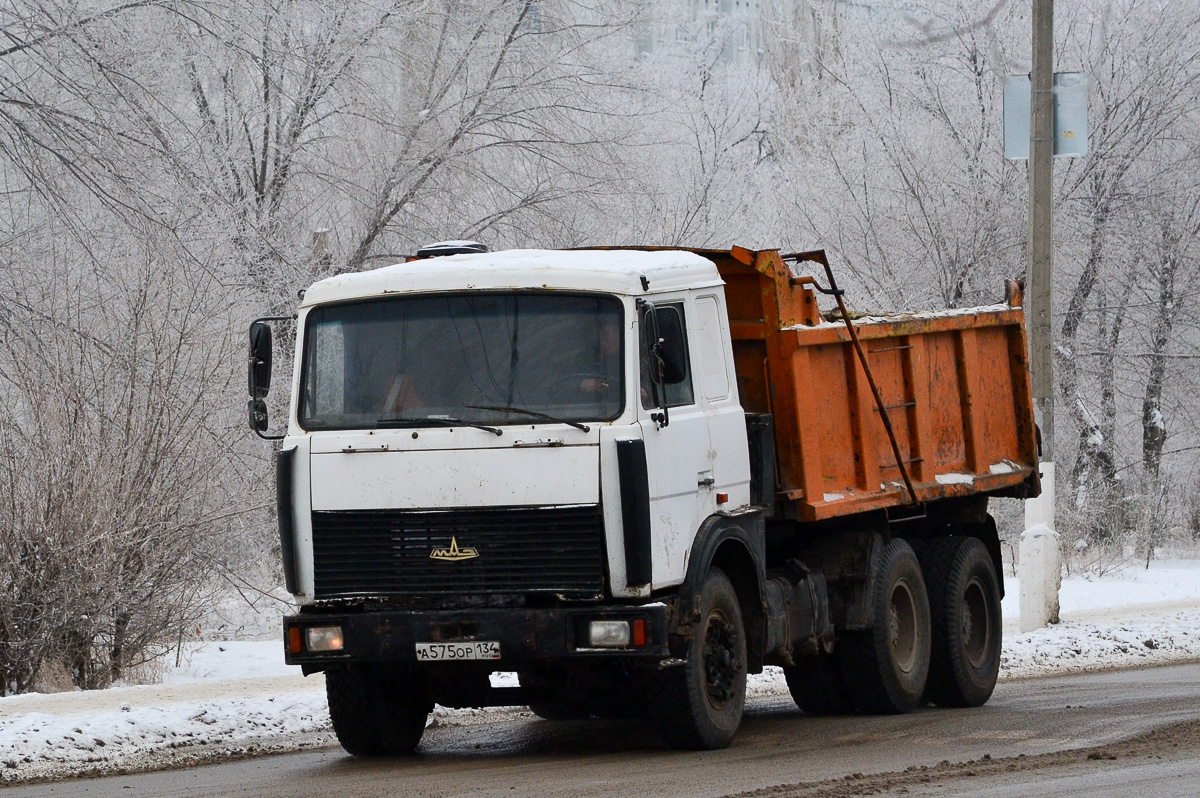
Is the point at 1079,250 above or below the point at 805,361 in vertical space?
above

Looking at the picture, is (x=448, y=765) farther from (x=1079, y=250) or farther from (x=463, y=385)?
(x=1079, y=250)

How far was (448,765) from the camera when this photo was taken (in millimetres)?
8195

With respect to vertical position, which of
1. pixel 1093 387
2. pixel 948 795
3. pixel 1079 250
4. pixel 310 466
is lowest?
pixel 948 795

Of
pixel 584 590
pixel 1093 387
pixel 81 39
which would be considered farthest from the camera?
pixel 1093 387

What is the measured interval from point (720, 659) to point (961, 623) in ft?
10.5

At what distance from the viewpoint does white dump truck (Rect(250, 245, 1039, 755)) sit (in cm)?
765

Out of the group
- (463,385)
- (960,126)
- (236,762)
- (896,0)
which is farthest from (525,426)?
(896,0)

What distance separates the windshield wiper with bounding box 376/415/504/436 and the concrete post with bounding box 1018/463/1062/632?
8170 mm

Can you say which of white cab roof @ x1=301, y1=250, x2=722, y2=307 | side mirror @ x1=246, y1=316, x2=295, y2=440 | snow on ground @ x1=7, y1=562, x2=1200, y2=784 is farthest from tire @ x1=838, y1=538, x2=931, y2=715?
side mirror @ x1=246, y1=316, x2=295, y2=440

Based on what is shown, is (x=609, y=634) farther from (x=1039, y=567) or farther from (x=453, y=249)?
(x=1039, y=567)

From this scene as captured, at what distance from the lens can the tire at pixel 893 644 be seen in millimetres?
10156

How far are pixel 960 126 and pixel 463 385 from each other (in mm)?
17286

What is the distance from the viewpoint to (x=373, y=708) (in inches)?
336

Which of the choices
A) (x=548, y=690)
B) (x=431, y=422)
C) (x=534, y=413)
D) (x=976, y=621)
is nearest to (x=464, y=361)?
(x=431, y=422)
